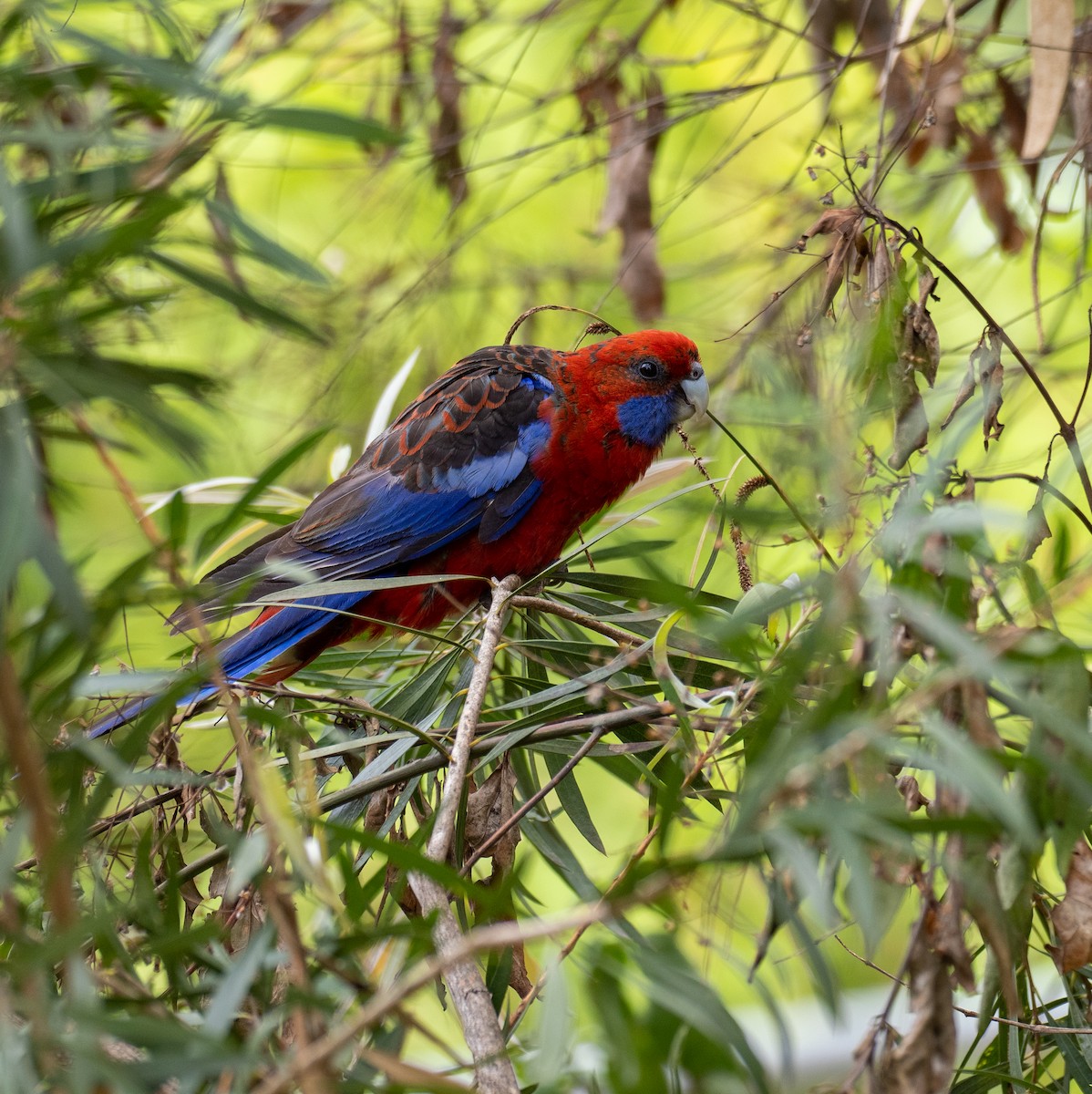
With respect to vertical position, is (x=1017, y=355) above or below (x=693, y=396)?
below

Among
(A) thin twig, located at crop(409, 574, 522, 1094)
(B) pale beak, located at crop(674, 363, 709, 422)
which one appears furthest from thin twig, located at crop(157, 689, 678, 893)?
(B) pale beak, located at crop(674, 363, 709, 422)

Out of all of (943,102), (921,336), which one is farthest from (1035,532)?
(943,102)

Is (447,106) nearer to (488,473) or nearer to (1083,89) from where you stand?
(488,473)

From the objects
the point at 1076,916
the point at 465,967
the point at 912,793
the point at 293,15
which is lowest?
the point at 465,967

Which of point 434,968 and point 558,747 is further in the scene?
point 558,747

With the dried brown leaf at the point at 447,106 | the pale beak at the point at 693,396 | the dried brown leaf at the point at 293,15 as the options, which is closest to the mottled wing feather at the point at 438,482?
the pale beak at the point at 693,396

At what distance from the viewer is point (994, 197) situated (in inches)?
94.5

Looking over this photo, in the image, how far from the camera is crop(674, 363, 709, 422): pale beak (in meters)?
2.71

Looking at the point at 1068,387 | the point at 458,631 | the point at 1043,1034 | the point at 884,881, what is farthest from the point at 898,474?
the point at 1068,387

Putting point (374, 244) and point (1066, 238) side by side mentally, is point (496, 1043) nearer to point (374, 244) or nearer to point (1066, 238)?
point (1066, 238)

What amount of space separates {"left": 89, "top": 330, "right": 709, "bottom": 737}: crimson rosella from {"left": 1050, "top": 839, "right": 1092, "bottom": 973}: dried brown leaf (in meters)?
1.68

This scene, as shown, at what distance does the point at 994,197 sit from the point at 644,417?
2.96 ft

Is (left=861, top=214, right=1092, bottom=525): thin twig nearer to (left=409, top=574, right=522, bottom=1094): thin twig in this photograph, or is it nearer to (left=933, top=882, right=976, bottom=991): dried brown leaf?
(left=933, top=882, right=976, bottom=991): dried brown leaf

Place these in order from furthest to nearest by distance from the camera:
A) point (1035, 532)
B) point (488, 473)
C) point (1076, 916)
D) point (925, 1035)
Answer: point (488, 473)
point (1035, 532)
point (1076, 916)
point (925, 1035)
